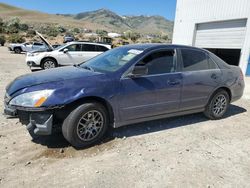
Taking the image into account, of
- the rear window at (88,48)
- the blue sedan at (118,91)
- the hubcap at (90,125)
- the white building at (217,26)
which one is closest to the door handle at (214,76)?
the blue sedan at (118,91)

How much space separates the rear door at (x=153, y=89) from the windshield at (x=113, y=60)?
26 centimetres

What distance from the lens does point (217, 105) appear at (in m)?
5.27

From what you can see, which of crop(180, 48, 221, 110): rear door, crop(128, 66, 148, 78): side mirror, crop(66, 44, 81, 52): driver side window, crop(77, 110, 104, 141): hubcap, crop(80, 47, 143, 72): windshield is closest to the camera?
crop(77, 110, 104, 141): hubcap

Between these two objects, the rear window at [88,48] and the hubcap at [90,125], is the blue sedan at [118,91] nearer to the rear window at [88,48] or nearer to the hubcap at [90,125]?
the hubcap at [90,125]

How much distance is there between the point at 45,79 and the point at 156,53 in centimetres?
201

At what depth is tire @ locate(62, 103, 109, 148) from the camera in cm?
350

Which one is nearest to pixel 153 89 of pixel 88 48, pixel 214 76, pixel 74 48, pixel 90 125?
pixel 90 125

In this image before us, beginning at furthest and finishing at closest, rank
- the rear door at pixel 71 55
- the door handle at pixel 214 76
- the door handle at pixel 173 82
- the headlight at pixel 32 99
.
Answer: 1. the rear door at pixel 71 55
2. the door handle at pixel 214 76
3. the door handle at pixel 173 82
4. the headlight at pixel 32 99

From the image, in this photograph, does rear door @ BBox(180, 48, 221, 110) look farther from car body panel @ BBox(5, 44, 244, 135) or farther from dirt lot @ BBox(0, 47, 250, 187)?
dirt lot @ BBox(0, 47, 250, 187)

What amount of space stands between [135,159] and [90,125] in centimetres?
88

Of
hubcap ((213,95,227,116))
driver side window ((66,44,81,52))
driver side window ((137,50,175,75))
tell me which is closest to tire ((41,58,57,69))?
driver side window ((66,44,81,52))

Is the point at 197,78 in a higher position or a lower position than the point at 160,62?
lower

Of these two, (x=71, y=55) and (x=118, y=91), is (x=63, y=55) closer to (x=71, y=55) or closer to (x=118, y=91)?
(x=71, y=55)

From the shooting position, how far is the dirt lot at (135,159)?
3.00m
